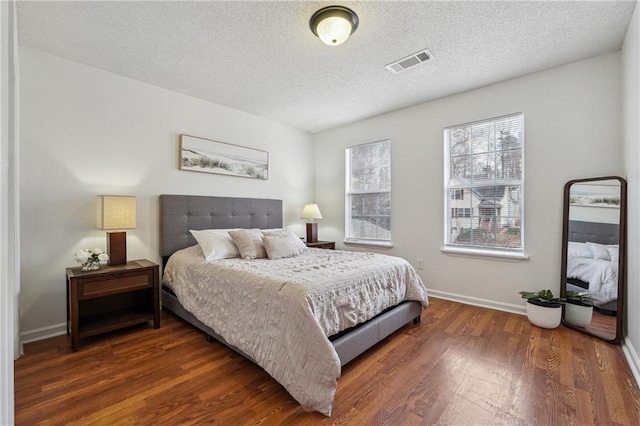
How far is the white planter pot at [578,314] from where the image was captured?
252 centimetres

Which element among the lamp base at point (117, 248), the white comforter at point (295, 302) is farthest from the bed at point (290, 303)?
the lamp base at point (117, 248)

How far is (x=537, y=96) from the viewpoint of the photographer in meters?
2.90

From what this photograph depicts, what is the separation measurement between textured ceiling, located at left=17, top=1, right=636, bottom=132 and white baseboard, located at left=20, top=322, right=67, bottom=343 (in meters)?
2.48

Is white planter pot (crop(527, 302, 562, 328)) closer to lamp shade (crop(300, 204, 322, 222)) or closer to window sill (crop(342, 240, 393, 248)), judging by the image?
window sill (crop(342, 240, 393, 248))

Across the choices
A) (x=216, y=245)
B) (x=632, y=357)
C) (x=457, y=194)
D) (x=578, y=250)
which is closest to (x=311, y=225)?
(x=216, y=245)

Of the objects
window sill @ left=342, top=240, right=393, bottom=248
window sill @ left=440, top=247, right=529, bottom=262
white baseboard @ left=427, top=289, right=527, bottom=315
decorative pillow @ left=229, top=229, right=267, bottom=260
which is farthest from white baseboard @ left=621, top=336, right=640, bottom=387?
decorative pillow @ left=229, top=229, right=267, bottom=260

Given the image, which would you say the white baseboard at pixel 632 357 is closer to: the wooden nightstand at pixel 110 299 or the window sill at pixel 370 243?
the window sill at pixel 370 243

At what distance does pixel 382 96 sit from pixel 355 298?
8.46 ft

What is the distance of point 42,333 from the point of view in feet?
8.09

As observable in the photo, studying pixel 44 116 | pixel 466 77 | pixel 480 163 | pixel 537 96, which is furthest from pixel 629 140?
pixel 44 116

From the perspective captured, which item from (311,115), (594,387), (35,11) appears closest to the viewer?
(594,387)

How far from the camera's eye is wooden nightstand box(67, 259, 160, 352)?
2.24 metres

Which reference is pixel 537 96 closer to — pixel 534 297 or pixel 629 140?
pixel 629 140

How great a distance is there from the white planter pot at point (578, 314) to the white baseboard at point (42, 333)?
4722 mm
